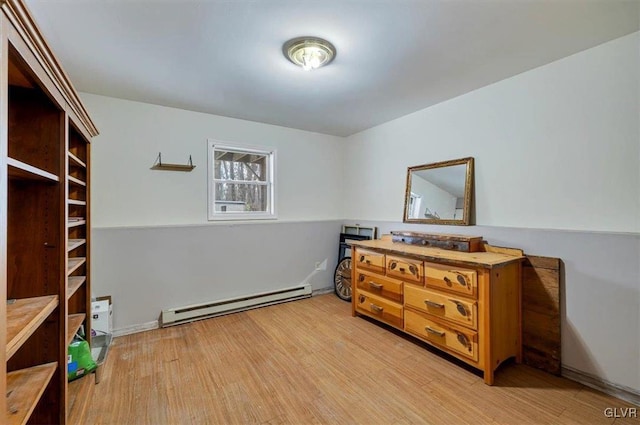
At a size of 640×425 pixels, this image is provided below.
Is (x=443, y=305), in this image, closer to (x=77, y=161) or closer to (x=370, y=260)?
(x=370, y=260)

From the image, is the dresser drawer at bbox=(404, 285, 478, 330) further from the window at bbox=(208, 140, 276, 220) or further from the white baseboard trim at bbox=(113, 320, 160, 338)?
the white baseboard trim at bbox=(113, 320, 160, 338)

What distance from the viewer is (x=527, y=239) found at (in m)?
2.30

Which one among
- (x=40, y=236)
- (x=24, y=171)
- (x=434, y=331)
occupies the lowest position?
(x=434, y=331)

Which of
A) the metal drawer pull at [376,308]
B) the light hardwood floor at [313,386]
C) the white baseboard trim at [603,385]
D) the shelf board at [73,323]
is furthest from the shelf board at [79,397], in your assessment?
the white baseboard trim at [603,385]

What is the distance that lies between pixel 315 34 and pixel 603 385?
3038mm

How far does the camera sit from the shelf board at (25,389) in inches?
41.9

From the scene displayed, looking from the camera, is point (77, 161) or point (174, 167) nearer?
point (77, 161)

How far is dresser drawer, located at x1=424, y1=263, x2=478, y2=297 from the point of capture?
210 centimetres

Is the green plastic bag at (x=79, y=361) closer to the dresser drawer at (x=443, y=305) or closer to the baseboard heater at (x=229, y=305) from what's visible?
the baseboard heater at (x=229, y=305)

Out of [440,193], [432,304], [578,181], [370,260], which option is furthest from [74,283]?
[578,181]

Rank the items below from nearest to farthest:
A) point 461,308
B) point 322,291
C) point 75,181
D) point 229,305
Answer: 1. point 75,181
2. point 461,308
3. point 229,305
4. point 322,291

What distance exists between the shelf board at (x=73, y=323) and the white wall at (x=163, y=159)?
1.01 m

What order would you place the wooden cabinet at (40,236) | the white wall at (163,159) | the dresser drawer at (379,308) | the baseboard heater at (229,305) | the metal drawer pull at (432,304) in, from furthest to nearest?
the baseboard heater at (229,305) → the white wall at (163,159) → the dresser drawer at (379,308) → the metal drawer pull at (432,304) → the wooden cabinet at (40,236)

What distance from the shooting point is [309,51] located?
1956 mm
